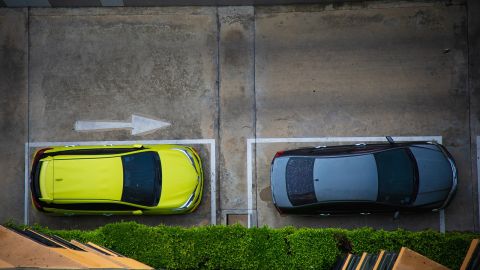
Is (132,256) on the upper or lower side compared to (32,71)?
lower

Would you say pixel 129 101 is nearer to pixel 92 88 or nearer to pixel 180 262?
pixel 92 88

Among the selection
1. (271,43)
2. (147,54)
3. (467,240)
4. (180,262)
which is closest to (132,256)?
(180,262)

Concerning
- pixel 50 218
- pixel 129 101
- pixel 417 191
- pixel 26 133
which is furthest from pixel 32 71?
pixel 417 191

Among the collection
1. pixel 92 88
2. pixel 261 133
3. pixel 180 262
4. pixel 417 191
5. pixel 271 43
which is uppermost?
pixel 271 43

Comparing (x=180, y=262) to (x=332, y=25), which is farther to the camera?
(x=332, y=25)

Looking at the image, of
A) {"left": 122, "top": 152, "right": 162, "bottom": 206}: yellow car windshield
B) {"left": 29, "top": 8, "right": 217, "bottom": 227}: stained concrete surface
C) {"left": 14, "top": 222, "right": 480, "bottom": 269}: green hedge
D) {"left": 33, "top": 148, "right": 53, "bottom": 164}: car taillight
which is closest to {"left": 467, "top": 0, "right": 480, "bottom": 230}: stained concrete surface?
{"left": 14, "top": 222, "right": 480, "bottom": 269}: green hedge

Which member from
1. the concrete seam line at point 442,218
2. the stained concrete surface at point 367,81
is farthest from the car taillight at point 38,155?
the concrete seam line at point 442,218

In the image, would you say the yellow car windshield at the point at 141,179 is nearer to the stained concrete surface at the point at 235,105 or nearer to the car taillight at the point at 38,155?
the stained concrete surface at the point at 235,105
